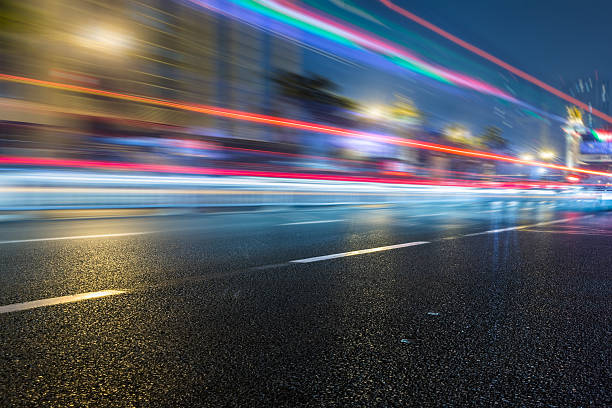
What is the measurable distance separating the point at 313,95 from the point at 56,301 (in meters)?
52.8

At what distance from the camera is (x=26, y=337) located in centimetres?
283

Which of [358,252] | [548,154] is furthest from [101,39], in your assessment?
[548,154]

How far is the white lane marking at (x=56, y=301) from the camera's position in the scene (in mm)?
3475

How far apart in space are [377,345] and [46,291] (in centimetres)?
255

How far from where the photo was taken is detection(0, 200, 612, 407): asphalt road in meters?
2.16

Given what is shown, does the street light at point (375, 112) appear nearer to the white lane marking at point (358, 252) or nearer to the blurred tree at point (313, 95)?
the blurred tree at point (313, 95)

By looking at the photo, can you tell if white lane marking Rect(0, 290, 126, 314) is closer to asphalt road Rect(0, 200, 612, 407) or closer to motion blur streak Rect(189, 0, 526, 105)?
asphalt road Rect(0, 200, 612, 407)

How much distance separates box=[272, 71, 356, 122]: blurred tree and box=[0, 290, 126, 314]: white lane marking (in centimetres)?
4469

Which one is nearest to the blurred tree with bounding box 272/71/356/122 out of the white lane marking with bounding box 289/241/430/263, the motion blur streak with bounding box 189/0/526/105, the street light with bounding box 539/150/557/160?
the motion blur streak with bounding box 189/0/526/105

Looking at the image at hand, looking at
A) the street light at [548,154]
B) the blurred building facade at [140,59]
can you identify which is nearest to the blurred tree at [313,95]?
the blurred building facade at [140,59]

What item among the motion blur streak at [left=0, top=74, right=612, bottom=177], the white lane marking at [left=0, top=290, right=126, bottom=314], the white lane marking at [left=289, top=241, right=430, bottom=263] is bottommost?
the white lane marking at [left=289, top=241, right=430, bottom=263]

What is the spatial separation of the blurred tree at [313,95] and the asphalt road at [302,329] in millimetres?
43455

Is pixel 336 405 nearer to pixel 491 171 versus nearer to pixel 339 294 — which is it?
pixel 339 294

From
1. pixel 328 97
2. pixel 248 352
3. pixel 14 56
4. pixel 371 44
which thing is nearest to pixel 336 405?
pixel 248 352
